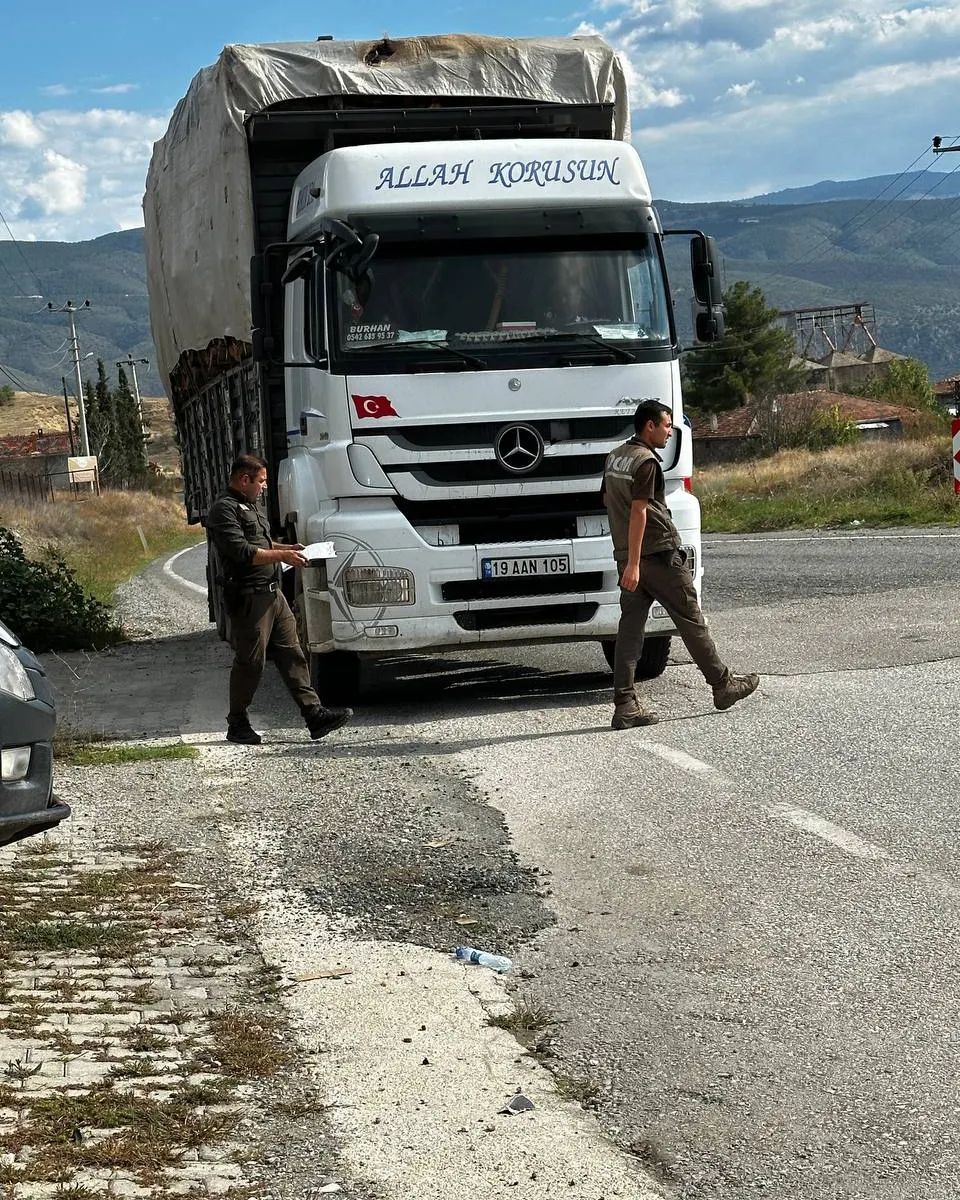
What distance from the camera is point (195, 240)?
1292cm

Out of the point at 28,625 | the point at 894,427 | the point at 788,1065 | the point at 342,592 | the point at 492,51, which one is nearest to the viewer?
the point at 788,1065

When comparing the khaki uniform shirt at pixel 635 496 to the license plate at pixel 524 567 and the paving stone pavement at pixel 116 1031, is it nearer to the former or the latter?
the license plate at pixel 524 567

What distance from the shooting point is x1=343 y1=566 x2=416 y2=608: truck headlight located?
1036 centimetres

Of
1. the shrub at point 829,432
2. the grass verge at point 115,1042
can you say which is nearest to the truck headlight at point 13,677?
the grass verge at point 115,1042

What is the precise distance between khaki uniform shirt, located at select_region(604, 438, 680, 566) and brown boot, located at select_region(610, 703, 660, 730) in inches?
35.0

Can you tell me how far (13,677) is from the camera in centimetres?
557

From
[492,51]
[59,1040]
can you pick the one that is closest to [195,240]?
[492,51]

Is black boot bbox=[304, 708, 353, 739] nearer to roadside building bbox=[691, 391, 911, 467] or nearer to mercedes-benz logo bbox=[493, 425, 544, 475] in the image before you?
mercedes-benz logo bbox=[493, 425, 544, 475]

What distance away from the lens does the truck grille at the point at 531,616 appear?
1064 cm

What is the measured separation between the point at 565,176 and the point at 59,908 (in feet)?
20.0

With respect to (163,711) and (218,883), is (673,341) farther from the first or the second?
(218,883)

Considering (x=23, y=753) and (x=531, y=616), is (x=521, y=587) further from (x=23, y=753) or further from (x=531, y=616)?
(x=23, y=753)

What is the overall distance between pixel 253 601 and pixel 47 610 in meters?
7.91

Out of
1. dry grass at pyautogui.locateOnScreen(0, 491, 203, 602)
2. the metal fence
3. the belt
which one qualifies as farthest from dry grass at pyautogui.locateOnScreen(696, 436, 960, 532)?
the metal fence
